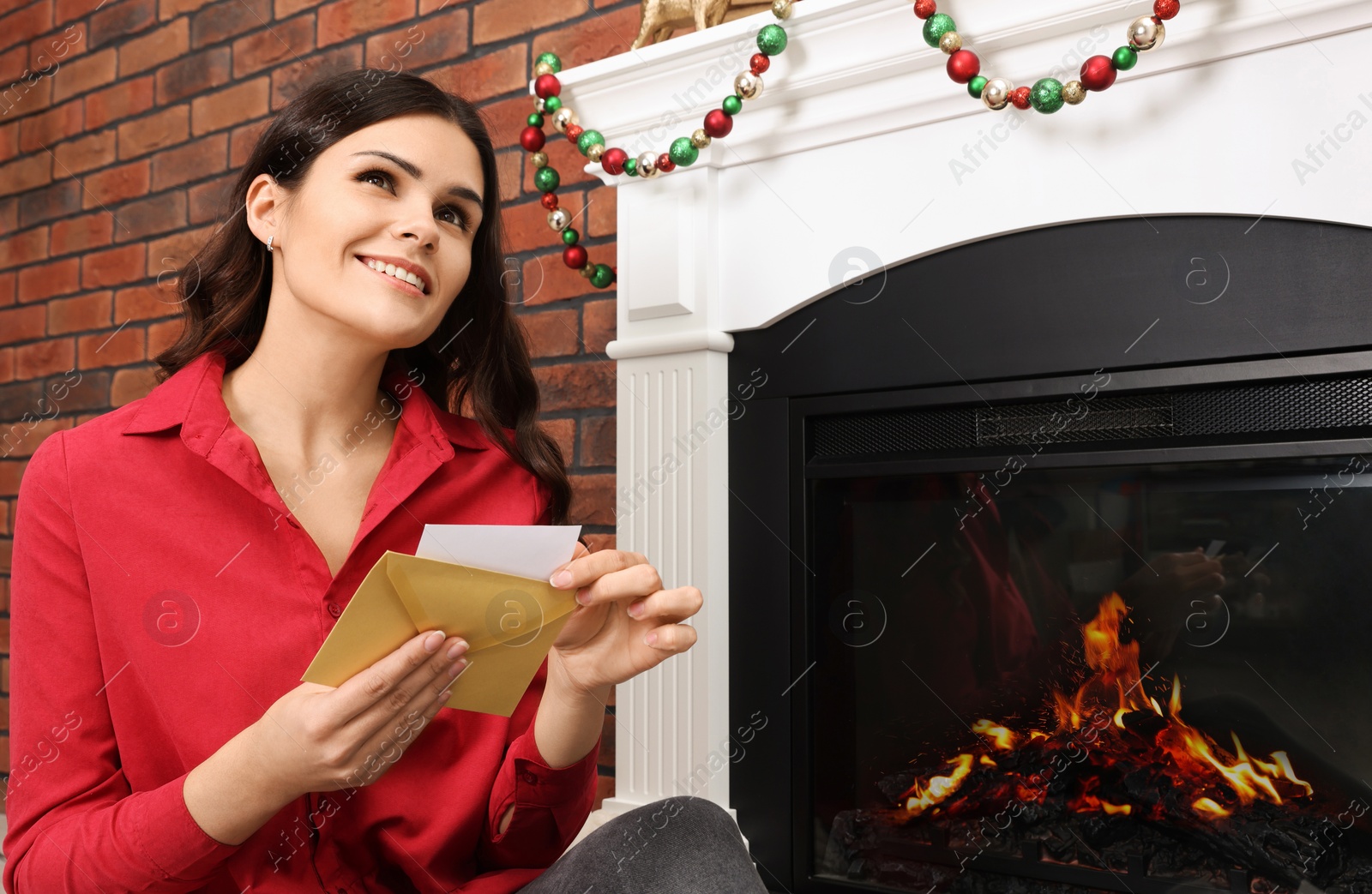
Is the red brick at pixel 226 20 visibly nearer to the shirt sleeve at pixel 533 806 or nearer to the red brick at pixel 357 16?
the red brick at pixel 357 16

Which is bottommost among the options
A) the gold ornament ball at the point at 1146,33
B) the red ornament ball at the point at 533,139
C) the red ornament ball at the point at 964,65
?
the gold ornament ball at the point at 1146,33

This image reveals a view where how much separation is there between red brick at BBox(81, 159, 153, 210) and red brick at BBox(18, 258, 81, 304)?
0.16m

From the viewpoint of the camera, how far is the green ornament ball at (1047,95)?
1181 millimetres

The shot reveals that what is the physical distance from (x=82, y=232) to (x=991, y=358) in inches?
91.9

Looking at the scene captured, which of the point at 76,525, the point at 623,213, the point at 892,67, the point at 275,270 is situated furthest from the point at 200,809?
the point at 892,67

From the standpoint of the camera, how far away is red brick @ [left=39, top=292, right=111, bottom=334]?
2.55 metres

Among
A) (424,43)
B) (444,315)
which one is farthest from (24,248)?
(444,315)

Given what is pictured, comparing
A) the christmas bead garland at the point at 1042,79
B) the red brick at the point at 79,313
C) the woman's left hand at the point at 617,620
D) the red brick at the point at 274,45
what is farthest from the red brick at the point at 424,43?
the woman's left hand at the point at 617,620

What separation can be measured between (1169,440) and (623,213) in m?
0.84

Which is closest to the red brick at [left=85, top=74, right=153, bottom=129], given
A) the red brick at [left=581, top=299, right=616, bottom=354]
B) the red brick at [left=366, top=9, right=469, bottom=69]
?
the red brick at [left=366, top=9, right=469, bottom=69]

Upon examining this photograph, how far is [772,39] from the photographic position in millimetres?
1330

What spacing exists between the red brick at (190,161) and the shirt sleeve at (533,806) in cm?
181

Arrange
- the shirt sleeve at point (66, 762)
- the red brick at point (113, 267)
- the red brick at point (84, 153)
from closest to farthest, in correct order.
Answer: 1. the shirt sleeve at point (66, 762)
2. the red brick at point (113, 267)
3. the red brick at point (84, 153)

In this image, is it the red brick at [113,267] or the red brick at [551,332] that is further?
the red brick at [113,267]
